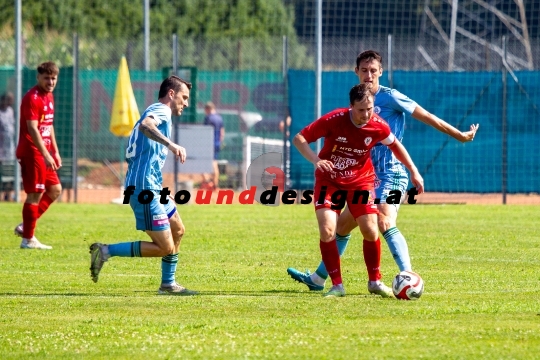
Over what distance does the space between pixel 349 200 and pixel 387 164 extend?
74cm

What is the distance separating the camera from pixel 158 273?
11.7 meters

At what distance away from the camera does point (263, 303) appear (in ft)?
30.1

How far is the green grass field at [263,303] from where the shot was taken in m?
7.13

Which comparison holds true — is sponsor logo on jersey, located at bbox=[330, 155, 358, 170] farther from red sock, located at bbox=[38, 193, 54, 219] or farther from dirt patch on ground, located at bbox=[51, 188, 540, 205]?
dirt patch on ground, located at bbox=[51, 188, 540, 205]

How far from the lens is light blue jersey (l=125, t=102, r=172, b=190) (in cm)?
969

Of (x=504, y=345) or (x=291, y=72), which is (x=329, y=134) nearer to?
(x=504, y=345)

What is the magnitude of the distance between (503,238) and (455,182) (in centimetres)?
813

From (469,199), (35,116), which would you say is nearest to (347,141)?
(35,116)

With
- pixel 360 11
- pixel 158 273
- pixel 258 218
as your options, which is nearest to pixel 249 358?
pixel 158 273

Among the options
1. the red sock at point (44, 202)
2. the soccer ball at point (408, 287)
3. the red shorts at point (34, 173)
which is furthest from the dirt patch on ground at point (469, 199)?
the soccer ball at point (408, 287)

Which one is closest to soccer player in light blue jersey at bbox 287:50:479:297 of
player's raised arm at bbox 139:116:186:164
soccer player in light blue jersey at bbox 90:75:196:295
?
soccer player in light blue jersey at bbox 90:75:196:295

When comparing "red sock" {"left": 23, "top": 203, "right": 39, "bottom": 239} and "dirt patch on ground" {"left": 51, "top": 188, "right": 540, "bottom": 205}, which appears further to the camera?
"dirt patch on ground" {"left": 51, "top": 188, "right": 540, "bottom": 205}

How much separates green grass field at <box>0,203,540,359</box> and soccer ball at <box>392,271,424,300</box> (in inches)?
5.1

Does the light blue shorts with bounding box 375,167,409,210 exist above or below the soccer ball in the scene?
above
